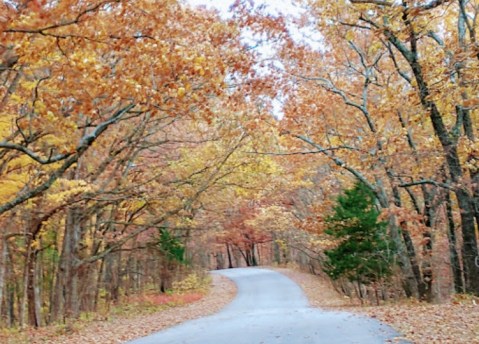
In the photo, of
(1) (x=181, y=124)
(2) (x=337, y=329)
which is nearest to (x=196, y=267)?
(1) (x=181, y=124)

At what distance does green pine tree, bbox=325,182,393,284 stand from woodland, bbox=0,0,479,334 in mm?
58

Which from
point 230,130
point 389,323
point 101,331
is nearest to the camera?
point 389,323

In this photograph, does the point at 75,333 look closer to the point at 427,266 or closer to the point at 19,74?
the point at 19,74

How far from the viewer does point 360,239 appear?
682 inches

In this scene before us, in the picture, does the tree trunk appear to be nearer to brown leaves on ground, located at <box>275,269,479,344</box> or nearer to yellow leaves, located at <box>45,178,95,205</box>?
brown leaves on ground, located at <box>275,269,479,344</box>

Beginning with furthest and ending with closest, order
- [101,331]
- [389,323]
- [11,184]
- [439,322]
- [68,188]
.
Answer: [101,331]
[68,188]
[11,184]
[389,323]
[439,322]

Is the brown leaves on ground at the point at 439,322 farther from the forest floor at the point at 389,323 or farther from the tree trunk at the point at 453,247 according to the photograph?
the tree trunk at the point at 453,247

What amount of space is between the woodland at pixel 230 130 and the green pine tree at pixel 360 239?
6cm

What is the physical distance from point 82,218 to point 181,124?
5.13 m

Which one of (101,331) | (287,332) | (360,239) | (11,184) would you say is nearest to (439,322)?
(287,332)

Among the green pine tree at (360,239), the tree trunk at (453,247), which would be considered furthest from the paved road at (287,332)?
the tree trunk at (453,247)

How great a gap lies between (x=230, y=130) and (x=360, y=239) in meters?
6.15

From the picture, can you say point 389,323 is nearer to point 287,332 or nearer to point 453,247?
point 287,332

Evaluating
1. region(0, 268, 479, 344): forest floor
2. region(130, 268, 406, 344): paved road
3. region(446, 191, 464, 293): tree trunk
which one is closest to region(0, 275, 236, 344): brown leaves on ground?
region(0, 268, 479, 344): forest floor
